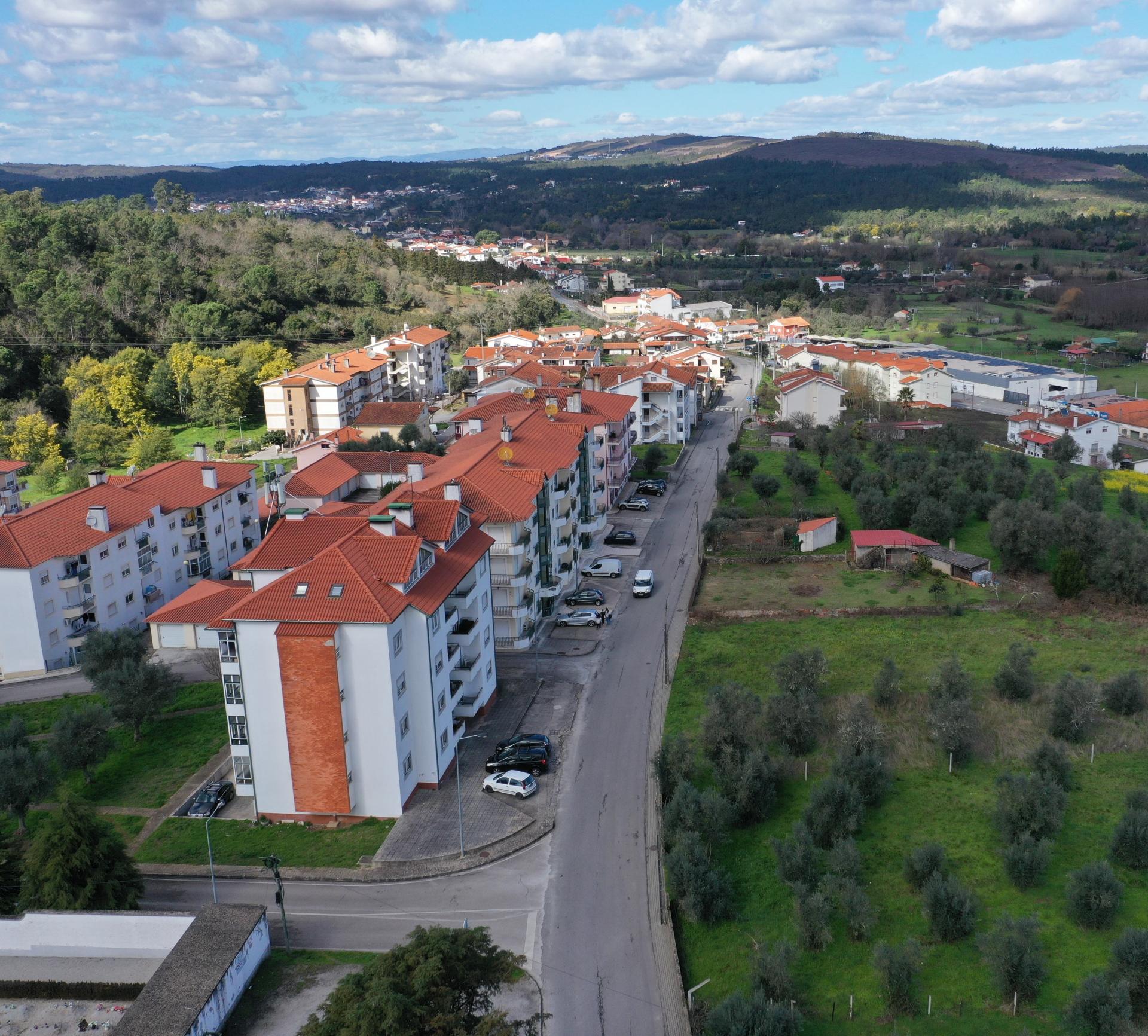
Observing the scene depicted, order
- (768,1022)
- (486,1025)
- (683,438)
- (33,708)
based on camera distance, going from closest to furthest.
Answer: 1. (486,1025)
2. (768,1022)
3. (33,708)
4. (683,438)

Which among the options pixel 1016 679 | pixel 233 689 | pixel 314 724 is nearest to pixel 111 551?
pixel 233 689

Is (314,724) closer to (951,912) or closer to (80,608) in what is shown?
(951,912)

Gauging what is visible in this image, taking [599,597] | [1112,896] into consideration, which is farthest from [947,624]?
[1112,896]

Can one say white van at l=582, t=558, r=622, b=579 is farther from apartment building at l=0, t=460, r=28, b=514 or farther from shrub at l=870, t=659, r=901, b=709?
apartment building at l=0, t=460, r=28, b=514

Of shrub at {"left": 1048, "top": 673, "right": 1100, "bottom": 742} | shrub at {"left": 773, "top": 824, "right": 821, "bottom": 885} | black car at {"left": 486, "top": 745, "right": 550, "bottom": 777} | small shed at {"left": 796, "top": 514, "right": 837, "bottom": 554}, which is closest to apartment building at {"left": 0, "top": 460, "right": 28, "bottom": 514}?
black car at {"left": 486, "top": 745, "right": 550, "bottom": 777}

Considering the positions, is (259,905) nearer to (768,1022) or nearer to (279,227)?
(768,1022)

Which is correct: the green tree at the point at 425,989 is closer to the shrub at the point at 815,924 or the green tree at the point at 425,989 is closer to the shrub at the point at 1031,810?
the shrub at the point at 815,924
